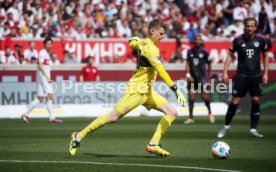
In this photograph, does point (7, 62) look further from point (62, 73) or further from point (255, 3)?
point (255, 3)

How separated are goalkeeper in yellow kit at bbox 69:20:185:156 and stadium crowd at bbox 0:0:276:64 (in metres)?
16.2

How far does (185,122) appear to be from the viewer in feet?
74.3

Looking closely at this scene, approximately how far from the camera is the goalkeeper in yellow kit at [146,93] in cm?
1251

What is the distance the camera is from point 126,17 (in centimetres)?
3055

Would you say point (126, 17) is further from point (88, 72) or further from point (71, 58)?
point (88, 72)

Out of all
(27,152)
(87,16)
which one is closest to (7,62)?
(87,16)

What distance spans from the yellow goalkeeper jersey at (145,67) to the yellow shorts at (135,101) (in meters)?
0.09

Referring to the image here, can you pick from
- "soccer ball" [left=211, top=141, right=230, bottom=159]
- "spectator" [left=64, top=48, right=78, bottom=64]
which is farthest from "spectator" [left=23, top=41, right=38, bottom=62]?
"soccer ball" [left=211, top=141, right=230, bottom=159]

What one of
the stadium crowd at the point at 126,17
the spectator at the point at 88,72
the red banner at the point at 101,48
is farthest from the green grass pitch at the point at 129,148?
the stadium crowd at the point at 126,17

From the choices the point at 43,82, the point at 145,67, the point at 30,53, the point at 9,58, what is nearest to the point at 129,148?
the point at 145,67

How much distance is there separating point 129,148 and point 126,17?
16.8 m

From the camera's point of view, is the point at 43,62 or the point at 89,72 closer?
the point at 43,62

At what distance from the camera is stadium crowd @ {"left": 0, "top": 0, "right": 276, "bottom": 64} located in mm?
29141

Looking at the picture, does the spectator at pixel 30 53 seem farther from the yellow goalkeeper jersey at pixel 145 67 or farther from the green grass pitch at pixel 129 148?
the yellow goalkeeper jersey at pixel 145 67
